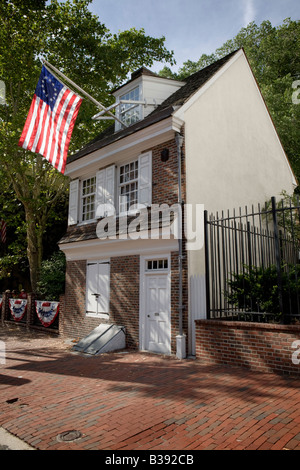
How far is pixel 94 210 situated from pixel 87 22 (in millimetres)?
12194

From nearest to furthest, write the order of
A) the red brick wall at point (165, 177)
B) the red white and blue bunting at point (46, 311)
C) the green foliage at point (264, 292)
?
the green foliage at point (264, 292), the red brick wall at point (165, 177), the red white and blue bunting at point (46, 311)

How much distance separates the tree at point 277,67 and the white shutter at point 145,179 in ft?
33.7

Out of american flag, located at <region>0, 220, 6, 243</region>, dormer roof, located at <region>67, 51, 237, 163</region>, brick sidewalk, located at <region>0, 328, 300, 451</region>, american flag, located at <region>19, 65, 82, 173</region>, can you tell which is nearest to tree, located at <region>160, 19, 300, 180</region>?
dormer roof, located at <region>67, 51, 237, 163</region>

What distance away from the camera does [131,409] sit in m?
4.86

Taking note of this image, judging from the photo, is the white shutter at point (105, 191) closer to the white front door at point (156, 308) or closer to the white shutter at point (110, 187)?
the white shutter at point (110, 187)

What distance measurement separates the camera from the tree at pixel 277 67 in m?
18.0

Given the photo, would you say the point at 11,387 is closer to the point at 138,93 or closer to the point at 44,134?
the point at 44,134

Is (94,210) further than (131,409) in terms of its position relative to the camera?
Yes

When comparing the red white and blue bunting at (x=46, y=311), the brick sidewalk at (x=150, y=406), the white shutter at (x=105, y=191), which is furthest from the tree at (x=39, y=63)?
the brick sidewalk at (x=150, y=406)

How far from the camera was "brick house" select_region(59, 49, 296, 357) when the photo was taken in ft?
30.1

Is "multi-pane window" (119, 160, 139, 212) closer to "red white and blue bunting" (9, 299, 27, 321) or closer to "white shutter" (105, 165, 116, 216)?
"white shutter" (105, 165, 116, 216)

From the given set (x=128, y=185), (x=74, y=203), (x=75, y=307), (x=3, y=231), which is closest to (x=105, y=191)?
(x=128, y=185)
